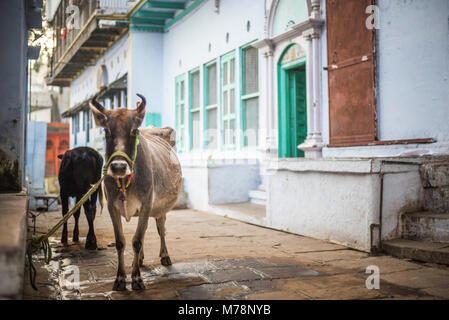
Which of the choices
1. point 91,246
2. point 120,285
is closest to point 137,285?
point 120,285

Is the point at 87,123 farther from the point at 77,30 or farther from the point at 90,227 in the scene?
the point at 90,227

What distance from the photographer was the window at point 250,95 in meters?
10.6

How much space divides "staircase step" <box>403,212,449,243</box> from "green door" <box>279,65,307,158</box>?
415 cm

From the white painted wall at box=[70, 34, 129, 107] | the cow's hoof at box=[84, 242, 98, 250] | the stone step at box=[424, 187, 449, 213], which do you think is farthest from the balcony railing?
the stone step at box=[424, 187, 449, 213]

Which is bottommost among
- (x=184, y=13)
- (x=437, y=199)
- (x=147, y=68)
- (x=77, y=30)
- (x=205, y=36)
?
(x=437, y=199)

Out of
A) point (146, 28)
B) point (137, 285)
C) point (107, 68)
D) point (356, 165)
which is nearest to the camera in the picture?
point (137, 285)

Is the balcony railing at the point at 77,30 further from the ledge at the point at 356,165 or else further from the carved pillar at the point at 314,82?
the ledge at the point at 356,165

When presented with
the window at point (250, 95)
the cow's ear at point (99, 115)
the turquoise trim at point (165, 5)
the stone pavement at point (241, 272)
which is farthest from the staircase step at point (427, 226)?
the turquoise trim at point (165, 5)

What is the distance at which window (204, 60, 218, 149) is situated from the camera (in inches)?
503

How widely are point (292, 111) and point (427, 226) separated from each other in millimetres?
4721

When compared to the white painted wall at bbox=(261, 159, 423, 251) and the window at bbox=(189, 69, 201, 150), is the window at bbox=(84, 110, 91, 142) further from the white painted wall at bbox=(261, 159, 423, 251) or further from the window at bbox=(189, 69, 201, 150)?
the white painted wall at bbox=(261, 159, 423, 251)

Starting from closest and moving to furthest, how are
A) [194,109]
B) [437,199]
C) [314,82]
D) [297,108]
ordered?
[437,199], [314,82], [297,108], [194,109]

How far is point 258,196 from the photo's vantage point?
974 centimetres

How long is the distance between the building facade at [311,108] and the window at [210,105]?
0.05 metres
